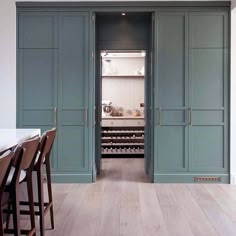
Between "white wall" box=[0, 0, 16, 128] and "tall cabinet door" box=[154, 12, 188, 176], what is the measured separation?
2.15 m

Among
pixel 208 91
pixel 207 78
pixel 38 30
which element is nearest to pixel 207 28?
pixel 207 78

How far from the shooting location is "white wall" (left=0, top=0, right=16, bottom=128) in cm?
525

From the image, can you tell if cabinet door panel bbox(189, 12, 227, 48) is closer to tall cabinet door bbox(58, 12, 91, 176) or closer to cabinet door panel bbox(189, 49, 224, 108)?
cabinet door panel bbox(189, 49, 224, 108)

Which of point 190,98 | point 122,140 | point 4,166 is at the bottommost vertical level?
point 122,140

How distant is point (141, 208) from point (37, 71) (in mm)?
2613

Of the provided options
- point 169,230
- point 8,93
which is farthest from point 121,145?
point 169,230

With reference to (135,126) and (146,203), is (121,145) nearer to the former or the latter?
(135,126)

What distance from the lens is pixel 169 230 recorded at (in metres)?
3.32

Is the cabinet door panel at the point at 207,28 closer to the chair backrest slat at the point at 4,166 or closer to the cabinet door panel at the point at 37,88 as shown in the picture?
the cabinet door panel at the point at 37,88

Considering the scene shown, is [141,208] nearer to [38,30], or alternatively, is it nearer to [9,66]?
[9,66]

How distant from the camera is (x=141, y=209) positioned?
3.99 m

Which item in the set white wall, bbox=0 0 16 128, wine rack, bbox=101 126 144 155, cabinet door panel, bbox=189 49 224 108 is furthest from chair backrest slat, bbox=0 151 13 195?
wine rack, bbox=101 126 144 155

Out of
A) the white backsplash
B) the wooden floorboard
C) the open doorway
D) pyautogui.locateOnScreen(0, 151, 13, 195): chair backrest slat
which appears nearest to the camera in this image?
pyautogui.locateOnScreen(0, 151, 13, 195): chair backrest slat

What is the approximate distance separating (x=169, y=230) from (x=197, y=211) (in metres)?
0.71
